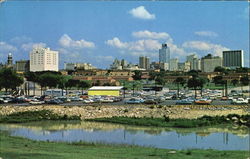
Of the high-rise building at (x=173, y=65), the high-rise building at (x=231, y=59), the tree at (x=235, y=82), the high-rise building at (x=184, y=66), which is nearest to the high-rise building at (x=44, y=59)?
the tree at (x=235, y=82)

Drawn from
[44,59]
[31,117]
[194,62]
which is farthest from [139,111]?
[194,62]

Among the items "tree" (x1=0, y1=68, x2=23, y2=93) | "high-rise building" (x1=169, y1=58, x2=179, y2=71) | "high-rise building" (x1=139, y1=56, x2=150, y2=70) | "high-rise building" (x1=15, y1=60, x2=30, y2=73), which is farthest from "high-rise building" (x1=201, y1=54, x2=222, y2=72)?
"tree" (x1=0, y1=68, x2=23, y2=93)

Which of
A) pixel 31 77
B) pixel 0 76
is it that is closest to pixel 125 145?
pixel 0 76

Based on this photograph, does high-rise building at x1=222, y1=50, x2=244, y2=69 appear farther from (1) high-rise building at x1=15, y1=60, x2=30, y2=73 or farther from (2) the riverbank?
(2) the riverbank

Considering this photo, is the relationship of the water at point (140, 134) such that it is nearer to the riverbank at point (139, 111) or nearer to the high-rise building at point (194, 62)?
the riverbank at point (139, 111)

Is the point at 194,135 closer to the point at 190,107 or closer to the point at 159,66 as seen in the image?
the point at 190,107

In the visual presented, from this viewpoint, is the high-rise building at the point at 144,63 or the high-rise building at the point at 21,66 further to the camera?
the high-rise building at the point at 144,63
